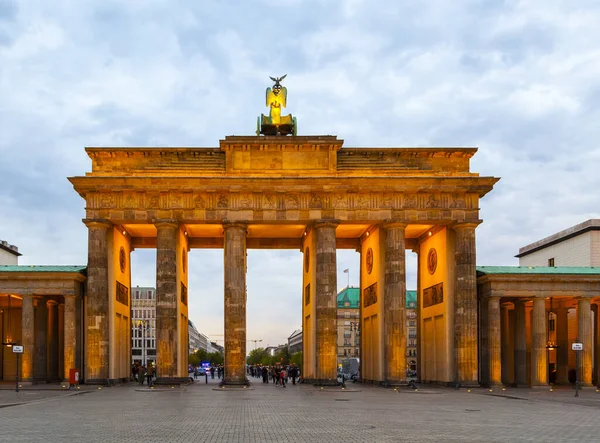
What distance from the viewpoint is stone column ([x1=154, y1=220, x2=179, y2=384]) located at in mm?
52906

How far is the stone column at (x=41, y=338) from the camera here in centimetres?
5522

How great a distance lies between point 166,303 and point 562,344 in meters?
32.9

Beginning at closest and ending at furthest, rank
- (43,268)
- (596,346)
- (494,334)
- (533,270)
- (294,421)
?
1. (294,421)
2. (494,334)
3. (533,270)
4. (43,268)
5. (596,346)

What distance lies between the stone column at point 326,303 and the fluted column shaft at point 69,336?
1724 centimetres

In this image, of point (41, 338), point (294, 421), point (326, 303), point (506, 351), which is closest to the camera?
point (294, 421)

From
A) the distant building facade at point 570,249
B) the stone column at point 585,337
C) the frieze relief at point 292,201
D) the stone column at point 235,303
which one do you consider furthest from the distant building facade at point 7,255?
the stone column at point 585,337

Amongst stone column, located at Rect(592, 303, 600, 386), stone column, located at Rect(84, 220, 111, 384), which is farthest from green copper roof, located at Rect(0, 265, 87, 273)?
stone column, located at Rect(592, 303, 600, 386)

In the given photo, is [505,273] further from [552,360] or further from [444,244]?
[552,360]

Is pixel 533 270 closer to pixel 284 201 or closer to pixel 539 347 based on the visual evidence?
pixel 539 347

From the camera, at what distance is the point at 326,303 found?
53219 mm

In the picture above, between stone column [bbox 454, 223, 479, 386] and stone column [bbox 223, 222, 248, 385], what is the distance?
15319 mm

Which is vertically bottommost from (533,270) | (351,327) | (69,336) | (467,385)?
(351,327)

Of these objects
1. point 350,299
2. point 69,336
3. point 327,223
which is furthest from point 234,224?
point 350,299

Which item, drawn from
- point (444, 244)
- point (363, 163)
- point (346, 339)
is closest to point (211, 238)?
point (363, 163)
